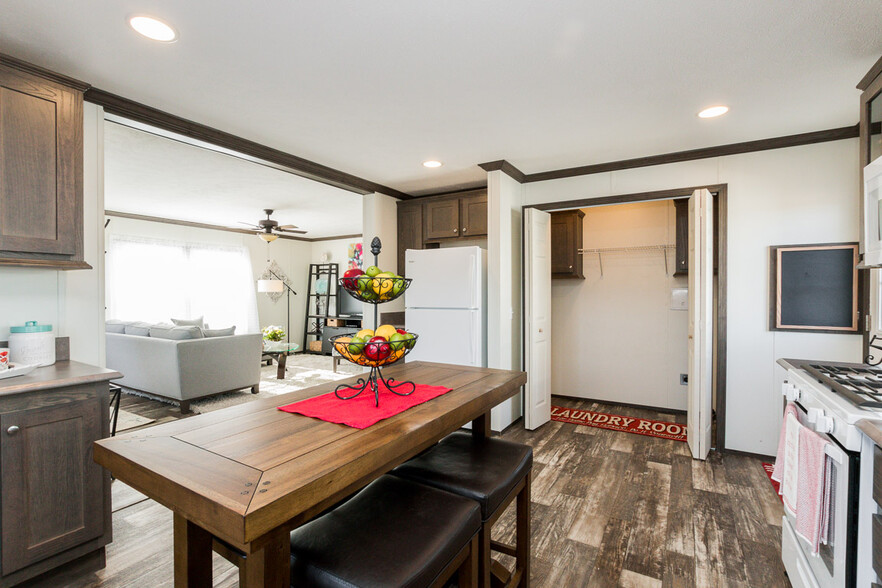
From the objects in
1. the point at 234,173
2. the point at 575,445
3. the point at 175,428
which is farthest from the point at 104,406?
the point at 575,445

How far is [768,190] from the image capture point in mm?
3127

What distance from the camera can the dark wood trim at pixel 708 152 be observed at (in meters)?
2.92

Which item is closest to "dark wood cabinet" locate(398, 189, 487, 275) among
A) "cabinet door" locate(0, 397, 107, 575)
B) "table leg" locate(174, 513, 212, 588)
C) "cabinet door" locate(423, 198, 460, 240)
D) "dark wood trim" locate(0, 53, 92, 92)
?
"cabinet door" locate(423, 198, 460, 240)

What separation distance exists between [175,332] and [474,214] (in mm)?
3451

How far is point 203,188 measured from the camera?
4.70 metres

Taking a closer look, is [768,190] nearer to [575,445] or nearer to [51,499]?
[575,445]

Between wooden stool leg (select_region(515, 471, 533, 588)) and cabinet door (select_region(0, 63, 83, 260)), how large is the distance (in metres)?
2.41

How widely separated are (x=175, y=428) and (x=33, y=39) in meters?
2.04

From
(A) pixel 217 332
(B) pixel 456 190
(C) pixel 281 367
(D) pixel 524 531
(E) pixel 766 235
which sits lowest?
(C) pixel 281 367

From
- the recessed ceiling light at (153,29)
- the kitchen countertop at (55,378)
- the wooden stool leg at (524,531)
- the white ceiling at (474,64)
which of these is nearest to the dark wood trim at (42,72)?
the white ceiling at (474,64)

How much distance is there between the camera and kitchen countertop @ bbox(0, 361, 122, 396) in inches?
65.7

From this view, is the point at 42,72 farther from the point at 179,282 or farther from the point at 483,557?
the point at 179,282

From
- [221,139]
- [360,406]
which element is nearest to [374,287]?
[360,406]

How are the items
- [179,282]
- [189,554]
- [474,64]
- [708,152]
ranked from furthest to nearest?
[179,282] < [708,152] < [474,64] < [189,554]
